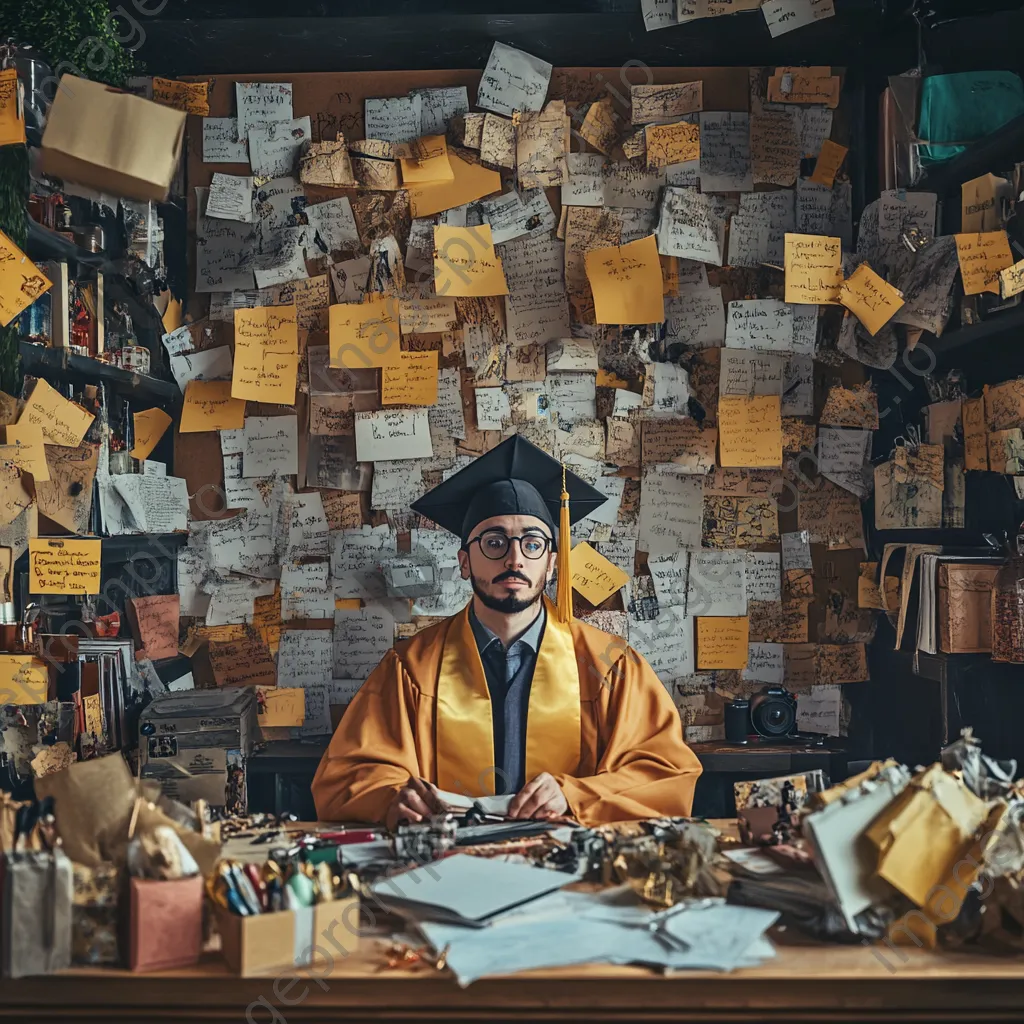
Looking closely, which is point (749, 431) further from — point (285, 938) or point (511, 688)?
point (285, 938)

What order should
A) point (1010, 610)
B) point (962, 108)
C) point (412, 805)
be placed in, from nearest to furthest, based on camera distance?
point (412, 805) < point (1010, 610) < point (962, 108)

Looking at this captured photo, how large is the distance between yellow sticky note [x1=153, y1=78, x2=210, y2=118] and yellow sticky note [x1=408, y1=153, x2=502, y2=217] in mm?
721

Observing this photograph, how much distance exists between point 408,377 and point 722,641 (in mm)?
1320

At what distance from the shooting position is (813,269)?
3.28 meters

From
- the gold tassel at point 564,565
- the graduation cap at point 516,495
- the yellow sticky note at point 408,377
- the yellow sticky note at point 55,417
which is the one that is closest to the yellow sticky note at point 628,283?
the yellow sticky note at point 408,377

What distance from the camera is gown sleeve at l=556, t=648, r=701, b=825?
7.51 feet

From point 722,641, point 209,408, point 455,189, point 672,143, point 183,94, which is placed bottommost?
point 722,641

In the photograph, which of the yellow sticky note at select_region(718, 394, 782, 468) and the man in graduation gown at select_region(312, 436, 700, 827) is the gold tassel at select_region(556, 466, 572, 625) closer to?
the man in graduation gown at select_region(312, 436, 700, 827)

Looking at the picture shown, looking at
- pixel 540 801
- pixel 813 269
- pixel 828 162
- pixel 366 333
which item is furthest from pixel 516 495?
pixel 828 162

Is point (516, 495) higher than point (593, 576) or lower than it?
higher

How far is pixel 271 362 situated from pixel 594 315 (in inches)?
40.8

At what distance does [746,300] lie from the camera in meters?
3.36

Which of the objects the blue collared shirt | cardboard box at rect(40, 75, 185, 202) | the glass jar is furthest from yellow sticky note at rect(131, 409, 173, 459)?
the glass jar

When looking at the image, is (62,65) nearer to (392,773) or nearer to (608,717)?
(392,773)
